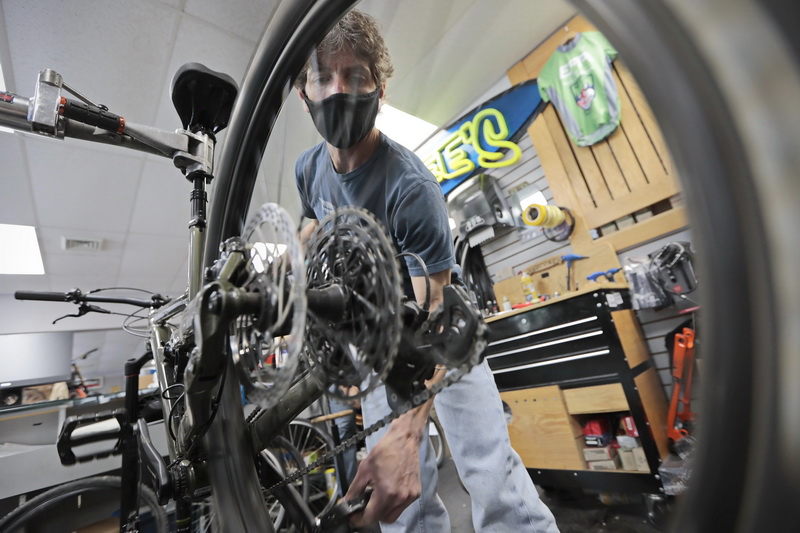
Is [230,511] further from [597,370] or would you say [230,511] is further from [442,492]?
[597,370]

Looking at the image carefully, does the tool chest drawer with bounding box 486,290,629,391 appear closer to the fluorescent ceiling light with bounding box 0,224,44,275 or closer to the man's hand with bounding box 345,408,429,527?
the man's hand with bounding box 345,408,429,527

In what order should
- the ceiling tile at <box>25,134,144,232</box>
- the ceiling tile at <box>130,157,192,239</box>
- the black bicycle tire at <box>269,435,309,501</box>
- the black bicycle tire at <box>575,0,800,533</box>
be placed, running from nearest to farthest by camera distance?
the black bicycle tire at <box>575,0,800,533</box> → the black bicycle tire at <box>269,435,309,501</box> → the ceiling tile at <box>25,134,144,232</box> → the ceiling tile at <box>130,157,192,239</box>

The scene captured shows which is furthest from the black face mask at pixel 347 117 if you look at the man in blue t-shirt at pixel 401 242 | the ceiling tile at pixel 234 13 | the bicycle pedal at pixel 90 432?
the ceiling tile at pixel 234 13

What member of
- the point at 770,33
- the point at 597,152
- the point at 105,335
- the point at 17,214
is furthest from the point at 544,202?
the point at 105,335

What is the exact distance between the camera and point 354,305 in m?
0.27

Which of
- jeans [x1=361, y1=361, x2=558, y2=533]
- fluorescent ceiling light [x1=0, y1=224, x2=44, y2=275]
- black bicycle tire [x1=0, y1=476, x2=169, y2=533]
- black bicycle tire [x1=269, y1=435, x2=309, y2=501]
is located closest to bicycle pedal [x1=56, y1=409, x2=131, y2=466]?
black bicycle tire [x1=0, y1=476, x2=169, y2=533]

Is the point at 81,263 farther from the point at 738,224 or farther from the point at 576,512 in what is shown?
the point at 738,224

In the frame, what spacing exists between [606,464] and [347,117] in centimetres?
54

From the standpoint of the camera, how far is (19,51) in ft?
5.16

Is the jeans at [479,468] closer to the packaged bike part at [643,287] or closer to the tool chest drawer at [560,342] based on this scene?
the tool chest drawer at [560,342]

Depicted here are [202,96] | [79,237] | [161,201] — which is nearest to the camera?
[202,96]

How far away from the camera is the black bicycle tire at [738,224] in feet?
0.34

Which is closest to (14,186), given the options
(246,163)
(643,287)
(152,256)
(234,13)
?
(152,256)

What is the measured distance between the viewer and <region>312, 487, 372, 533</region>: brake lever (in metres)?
0.33
